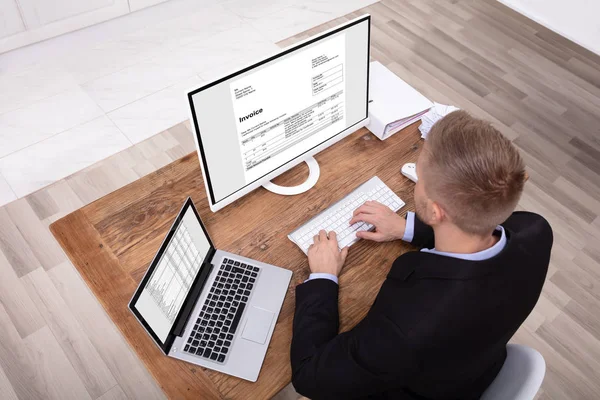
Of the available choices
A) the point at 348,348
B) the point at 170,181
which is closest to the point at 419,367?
the point at 348,348

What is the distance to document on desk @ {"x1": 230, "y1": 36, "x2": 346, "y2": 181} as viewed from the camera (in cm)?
132

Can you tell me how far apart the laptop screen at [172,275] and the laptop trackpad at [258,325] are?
0.18 m

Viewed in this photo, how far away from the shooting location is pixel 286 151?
59.7 inches

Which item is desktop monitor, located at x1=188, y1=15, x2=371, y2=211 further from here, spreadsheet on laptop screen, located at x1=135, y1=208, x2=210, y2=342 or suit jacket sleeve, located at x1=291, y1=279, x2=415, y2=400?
suit jacket sleeve, located at x1=291, y1=279, x2=415, y2=400

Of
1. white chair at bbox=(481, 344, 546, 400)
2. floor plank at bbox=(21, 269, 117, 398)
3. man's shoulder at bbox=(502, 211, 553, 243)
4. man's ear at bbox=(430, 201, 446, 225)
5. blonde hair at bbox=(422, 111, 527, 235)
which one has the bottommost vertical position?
floor plank at bbox=(21, 269, 117, 398)

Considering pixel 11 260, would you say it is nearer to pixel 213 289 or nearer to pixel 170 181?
pixel 170 181

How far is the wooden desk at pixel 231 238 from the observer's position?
120 centimetres

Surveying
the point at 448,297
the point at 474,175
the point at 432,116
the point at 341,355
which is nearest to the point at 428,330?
the point at 448,297

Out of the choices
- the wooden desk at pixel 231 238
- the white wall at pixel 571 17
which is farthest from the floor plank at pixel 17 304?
the white wall at pixel 571 17

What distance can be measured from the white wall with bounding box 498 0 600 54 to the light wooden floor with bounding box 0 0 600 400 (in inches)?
3.1

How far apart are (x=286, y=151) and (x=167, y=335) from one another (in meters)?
0.66

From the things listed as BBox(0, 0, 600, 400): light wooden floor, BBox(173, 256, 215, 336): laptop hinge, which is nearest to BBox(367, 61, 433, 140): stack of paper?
BBox(173, 256, 215, 336): laptop hinge

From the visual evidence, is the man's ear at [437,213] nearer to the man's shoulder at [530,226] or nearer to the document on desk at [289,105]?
the man's shoulder at [530,226]

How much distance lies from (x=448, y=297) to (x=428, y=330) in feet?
0.29
